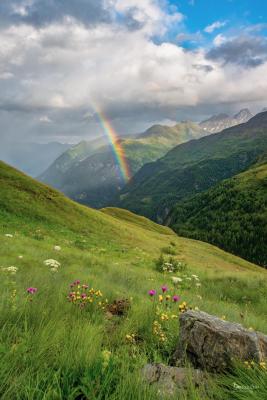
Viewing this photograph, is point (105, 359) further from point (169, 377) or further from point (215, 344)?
point (215, 344)

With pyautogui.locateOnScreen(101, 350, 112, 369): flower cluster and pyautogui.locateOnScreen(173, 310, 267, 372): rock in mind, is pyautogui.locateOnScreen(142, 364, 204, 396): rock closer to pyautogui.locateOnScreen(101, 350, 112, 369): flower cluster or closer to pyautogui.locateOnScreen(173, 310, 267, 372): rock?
pyautogui.locateOnScreen(101, 350, 112, 369): flower cluster

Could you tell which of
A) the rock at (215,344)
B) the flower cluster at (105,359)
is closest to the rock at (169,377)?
the flower cluster at (105,359)

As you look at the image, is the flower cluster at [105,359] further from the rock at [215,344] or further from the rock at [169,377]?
the rock at [215,344]

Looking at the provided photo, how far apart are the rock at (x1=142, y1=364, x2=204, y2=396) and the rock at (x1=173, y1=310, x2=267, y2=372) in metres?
0.55

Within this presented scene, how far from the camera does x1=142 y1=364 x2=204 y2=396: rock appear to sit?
3.36 metres

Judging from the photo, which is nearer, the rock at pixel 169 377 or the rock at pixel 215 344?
the rock at pixel 169 377

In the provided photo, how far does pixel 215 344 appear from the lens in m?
4.68

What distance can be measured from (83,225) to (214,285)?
87.6ft

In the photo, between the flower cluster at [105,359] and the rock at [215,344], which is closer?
the flower cluster at [105,359]

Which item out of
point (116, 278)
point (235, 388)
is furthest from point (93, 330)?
point (116, 278)

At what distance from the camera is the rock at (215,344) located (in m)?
4.41

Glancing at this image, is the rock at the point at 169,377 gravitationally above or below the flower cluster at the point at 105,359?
below

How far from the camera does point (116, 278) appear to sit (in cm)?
1322

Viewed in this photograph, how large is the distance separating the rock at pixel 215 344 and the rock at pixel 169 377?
55cm
